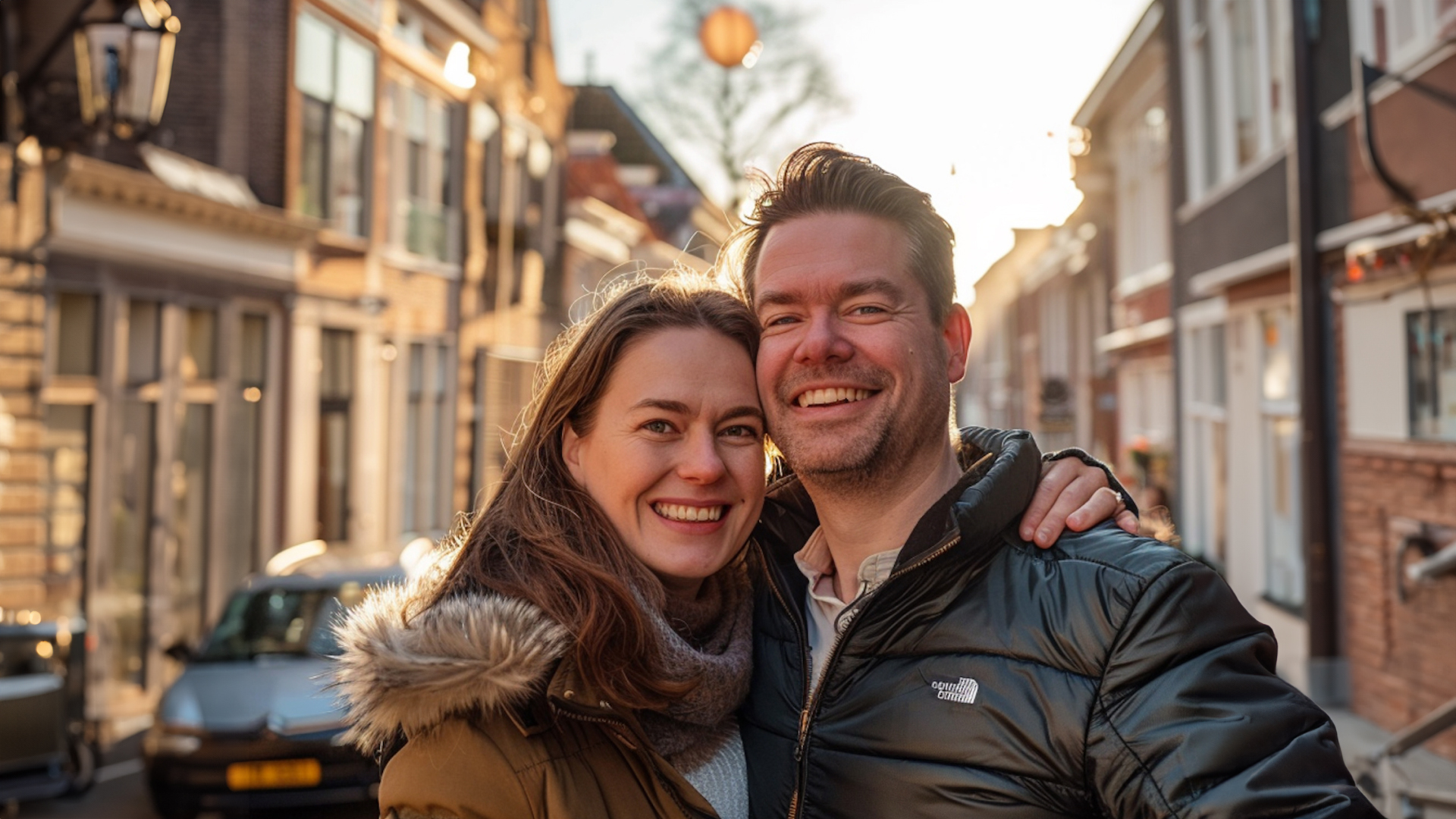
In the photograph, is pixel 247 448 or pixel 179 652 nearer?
pixel 179 652

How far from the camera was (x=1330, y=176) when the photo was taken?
10.4m

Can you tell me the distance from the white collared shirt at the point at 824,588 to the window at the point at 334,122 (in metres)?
14.6

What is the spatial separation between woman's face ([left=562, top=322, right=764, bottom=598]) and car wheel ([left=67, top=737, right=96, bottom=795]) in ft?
19.3

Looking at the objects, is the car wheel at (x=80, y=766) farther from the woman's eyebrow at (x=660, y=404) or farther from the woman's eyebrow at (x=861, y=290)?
the woman's eyebrow at (x=861, y=290)

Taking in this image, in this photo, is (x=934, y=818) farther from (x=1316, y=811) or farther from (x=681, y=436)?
(x=681, y=436)

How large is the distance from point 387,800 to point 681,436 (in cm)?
105

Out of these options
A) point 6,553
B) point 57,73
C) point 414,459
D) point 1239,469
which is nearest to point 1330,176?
point 1239,469

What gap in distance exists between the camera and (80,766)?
764 centimetres

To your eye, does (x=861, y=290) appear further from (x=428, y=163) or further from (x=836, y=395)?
(x=428, y=163)

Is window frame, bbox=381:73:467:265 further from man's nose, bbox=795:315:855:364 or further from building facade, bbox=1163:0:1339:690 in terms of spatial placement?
man's nose, bbox=795:315:855:364

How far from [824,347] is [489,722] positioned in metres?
1.07

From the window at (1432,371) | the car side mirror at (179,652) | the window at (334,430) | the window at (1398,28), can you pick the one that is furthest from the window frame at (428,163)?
the window at (1432,371)

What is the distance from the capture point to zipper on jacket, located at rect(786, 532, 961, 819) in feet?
8.60

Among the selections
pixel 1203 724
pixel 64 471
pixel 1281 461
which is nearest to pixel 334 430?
pixel 64 471
